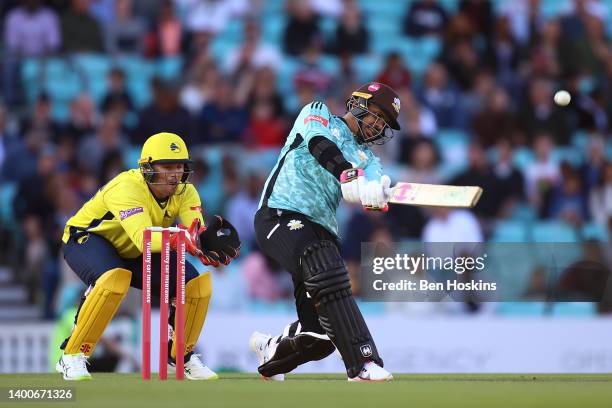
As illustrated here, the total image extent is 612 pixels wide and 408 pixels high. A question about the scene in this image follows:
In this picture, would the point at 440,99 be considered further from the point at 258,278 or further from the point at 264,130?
the point at 258,278

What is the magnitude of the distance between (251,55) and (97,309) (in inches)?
315

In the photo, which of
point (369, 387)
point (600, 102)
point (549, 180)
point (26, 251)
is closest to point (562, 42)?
point (600, 102)

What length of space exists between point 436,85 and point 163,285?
8301 mm

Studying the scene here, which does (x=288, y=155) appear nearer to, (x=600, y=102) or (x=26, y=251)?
(x=26, y=251)

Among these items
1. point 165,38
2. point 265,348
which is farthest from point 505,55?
point 265,348

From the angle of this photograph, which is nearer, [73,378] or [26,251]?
[73,378]

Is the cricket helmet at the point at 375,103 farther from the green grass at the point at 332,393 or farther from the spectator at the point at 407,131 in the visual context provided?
the spectator at the point at 407,131

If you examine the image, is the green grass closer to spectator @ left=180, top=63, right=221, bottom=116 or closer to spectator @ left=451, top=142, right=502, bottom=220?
spectator @ left=451, top=142, right=502, bottom=220

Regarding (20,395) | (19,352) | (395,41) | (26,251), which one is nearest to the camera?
(20,395)

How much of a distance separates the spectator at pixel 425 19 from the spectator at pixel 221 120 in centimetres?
281

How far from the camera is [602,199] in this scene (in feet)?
48.0

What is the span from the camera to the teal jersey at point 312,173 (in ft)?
27.4

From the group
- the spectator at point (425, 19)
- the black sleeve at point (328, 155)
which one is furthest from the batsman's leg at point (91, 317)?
the spectator at point (425, 19)

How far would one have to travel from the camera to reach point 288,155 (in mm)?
8445
